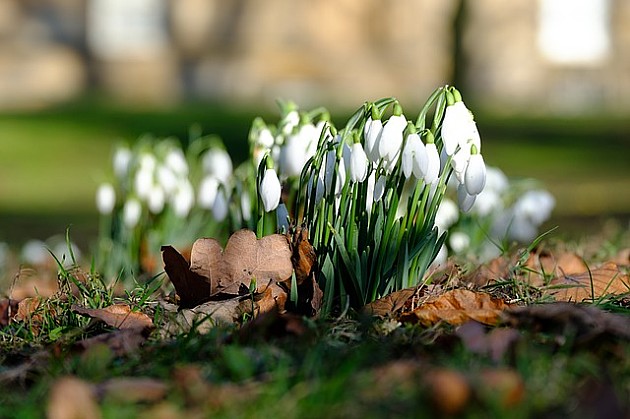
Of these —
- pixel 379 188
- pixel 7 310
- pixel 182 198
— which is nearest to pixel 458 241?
pixel 182 198

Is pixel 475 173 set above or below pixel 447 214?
above

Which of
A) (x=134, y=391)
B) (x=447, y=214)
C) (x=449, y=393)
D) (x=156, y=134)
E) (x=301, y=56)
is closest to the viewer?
(x=449, y=393)

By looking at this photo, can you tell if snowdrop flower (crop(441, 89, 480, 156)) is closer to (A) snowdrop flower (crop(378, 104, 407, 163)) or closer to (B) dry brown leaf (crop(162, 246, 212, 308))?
(A) snowdrop flower (crop(378, 104, 407, 163))

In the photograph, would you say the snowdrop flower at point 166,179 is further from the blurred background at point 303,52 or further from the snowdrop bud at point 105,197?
the blurred background at point 303,52

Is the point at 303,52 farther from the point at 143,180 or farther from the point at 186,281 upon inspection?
the point at 186,281

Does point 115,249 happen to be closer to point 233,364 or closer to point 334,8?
point 233,364

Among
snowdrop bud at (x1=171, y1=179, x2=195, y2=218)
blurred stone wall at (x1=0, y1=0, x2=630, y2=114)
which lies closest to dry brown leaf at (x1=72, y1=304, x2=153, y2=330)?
snowdrop bud at (x1=171, y1=179, x2=195, y2=218)
